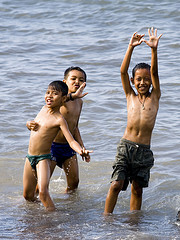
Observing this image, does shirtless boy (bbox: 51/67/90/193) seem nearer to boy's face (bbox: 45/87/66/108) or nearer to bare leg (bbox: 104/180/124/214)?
boy's face (bbox: 45/87/66/108)

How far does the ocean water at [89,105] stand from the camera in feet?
15.6

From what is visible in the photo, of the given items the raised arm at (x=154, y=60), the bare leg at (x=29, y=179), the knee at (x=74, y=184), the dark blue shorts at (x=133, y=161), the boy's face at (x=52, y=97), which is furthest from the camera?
the knee at (x=74, y=184)

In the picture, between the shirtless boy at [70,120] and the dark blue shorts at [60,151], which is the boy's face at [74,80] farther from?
the dark blue shorts at [60,151]

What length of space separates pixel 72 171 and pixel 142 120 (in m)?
1.26

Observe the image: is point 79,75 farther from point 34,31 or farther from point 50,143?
point 34,31

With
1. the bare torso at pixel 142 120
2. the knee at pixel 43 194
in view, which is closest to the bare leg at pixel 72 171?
the knee at pixel 43 194

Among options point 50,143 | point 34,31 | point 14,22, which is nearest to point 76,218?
point 50,143

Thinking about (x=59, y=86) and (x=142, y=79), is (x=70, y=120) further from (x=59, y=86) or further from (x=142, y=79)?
(x=142, y=79)

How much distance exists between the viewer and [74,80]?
17.7 feet

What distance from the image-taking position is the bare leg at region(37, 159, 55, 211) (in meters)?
4.81

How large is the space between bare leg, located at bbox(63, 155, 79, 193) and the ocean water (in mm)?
157

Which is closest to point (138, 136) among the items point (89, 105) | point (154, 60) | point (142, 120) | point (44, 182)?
point (142, 120)

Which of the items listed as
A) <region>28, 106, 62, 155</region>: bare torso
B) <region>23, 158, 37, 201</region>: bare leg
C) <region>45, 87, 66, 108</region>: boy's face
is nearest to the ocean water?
<region>23, 158, 37, 201</region>: bare leg

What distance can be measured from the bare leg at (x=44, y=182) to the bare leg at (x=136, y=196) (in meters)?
0.85
